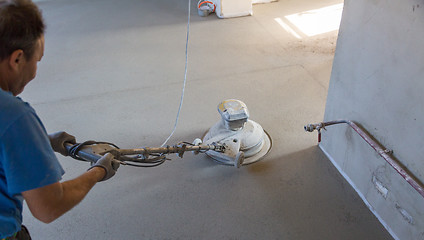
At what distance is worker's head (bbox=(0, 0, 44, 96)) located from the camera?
99 centimetres

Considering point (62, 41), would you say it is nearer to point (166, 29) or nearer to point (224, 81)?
point (166, 29)

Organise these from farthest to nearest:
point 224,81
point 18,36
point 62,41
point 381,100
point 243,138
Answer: point 62,41, point 224,81, point 243,138, point 381,100, point 18,36

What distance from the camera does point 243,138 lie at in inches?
104

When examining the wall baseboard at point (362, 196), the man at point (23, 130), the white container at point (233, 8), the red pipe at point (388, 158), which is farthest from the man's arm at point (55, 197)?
the white container at point (233, 8)

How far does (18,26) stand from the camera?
3.29 feet

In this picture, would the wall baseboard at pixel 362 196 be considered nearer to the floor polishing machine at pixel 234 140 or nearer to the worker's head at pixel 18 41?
the floor polishing machine at pixel 234 140

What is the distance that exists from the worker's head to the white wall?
1512 millimetres

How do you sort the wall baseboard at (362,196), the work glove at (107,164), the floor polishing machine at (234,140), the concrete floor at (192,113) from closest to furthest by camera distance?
the work glove at (107,164), the wall baseboard at (362,196), the concrete floor at (192,113), the floor polishing machine at (234,140)

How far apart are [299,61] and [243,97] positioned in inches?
35.7

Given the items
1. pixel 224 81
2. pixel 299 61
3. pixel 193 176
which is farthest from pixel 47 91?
pixel 299 61

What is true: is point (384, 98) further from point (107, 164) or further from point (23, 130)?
point (23, 130)

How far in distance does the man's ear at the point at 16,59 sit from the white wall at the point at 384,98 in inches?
61.2

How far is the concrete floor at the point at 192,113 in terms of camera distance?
7.36 feet

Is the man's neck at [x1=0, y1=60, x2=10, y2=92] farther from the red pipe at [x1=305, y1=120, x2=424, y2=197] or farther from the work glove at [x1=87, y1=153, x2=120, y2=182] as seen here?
the red pipe at [x1=305, y1=120, x2=424, y2=197]
